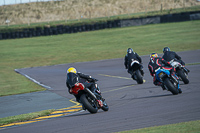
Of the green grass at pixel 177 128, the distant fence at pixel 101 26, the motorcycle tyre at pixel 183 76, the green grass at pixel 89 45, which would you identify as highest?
the green grass at pixel 177 128

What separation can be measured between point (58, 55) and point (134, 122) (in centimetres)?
2715

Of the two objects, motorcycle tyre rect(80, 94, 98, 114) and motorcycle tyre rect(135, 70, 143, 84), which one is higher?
→ motorcycle tyre rect(80, 94, 98, 114)

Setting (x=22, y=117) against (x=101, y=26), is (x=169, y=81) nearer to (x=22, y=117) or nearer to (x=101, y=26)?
(x=22, y=117)

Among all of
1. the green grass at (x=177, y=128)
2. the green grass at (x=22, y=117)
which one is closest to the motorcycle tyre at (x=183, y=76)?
the green grass at (x=22, y=117)

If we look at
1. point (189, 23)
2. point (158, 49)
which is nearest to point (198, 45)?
point (158, 49)

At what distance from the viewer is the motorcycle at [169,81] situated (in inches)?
514

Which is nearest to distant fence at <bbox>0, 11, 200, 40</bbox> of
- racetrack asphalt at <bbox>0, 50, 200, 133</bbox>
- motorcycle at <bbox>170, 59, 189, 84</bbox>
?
racetrack asphalt at <bbox>0, 50, 200, 133</bbox>

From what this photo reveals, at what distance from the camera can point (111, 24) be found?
161ft

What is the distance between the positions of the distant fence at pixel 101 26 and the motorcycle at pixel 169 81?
34287 mm

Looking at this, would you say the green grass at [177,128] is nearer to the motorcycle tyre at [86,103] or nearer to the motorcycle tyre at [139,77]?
the motorcycle tyre at [86,103]

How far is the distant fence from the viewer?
46.7 metres

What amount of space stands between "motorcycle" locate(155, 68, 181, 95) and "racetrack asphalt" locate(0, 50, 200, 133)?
0.24 metres

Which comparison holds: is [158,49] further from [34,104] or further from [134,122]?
[134,122]

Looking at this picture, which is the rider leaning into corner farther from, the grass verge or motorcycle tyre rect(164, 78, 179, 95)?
the grass verge
